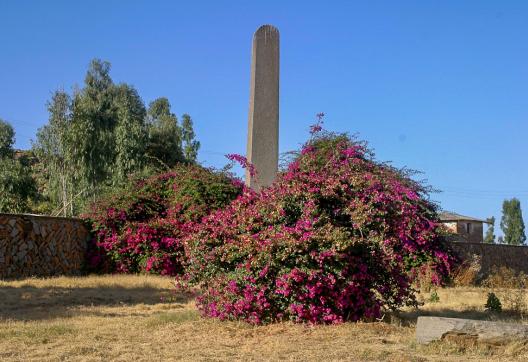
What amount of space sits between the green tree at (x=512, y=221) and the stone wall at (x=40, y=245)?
52.4 meters

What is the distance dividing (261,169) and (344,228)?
537 cm

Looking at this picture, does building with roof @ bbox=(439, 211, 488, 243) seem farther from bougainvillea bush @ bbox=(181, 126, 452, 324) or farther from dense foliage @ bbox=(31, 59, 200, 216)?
bougainvillea bush @ bbox=(181, 126, 452, 324)

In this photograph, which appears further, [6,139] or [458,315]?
[6,139]

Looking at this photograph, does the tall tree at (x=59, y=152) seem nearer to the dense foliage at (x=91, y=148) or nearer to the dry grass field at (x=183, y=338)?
the dense foliage at (x=91, y=148)

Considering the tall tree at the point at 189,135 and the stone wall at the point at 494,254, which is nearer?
the stone wall at the point at 494,254

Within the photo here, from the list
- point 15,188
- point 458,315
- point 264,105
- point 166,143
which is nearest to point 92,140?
point 166,143

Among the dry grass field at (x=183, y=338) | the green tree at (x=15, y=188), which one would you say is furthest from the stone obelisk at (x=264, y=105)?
the green tree at (x=15, y=188)

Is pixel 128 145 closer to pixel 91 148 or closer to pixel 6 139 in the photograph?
pixel 91 148

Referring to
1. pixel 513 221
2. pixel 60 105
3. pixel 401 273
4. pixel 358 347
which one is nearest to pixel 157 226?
pixel 401 273

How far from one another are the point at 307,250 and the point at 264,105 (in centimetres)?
631

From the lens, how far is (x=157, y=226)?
19203 mm

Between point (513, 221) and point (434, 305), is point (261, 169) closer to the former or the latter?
point (434, 305)

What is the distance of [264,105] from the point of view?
14.1m

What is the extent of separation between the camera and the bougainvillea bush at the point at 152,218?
62.2 ft
